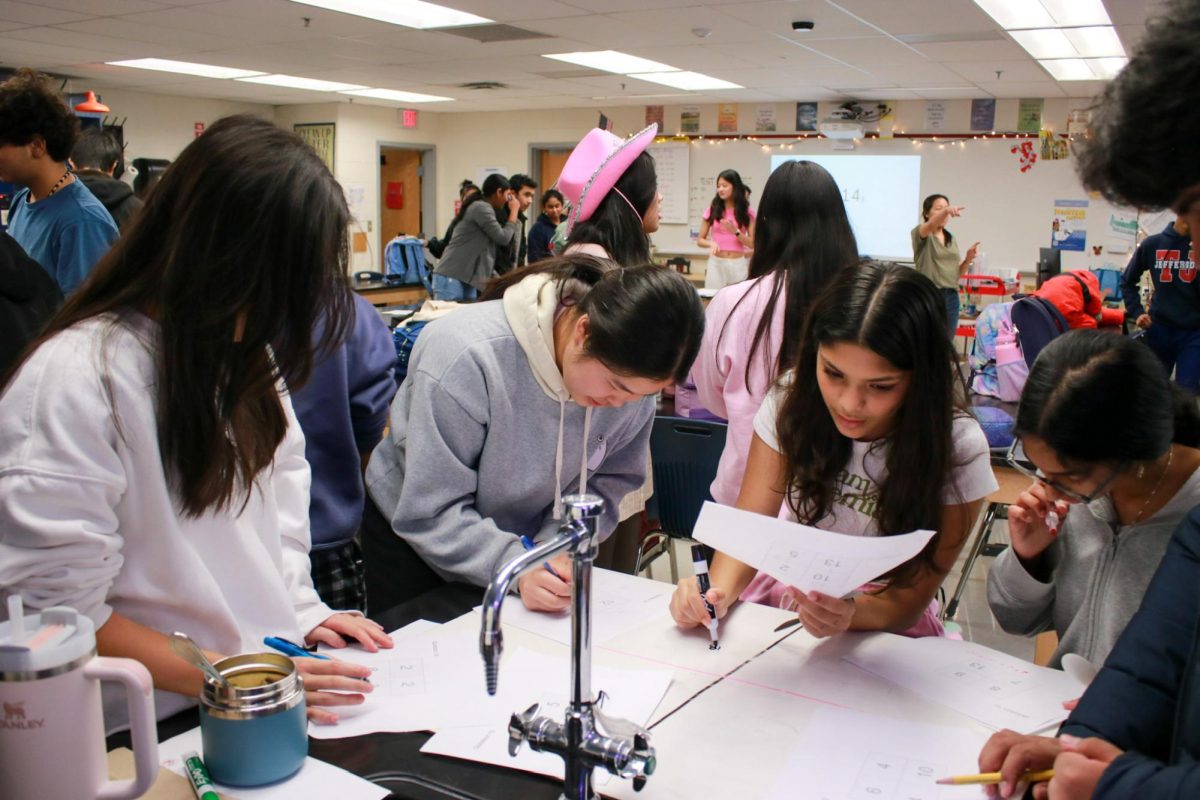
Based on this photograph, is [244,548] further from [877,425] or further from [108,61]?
[108,61]

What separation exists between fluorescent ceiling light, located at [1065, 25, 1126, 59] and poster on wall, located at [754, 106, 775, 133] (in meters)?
4.05

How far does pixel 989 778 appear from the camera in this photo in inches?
41.2

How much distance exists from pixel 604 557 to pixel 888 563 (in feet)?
3.09

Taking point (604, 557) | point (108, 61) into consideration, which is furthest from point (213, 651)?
point (108, 61)

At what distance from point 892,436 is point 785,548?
0.47 meters

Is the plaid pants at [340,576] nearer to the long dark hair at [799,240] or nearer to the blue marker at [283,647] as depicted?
the blue marker at [283,647]

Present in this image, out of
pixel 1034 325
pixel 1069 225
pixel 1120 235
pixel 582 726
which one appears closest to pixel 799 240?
pixel 1034 325

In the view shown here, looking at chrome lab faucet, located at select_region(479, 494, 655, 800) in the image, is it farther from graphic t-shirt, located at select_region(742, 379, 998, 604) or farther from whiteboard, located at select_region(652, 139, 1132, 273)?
whiteboard, located at select_region(652, 139, 1132, 273)

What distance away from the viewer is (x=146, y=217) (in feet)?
3.55

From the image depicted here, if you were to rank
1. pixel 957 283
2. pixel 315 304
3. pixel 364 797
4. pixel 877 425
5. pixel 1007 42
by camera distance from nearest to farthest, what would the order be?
pixel 364 797, pixel 315 304, pixel 877 425, pixel 1007 42, pixel 957 283

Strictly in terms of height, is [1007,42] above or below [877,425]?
above

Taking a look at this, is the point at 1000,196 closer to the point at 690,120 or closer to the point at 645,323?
the point at 690,120

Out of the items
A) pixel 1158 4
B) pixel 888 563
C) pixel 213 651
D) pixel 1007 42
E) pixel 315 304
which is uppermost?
pixel 1007 42

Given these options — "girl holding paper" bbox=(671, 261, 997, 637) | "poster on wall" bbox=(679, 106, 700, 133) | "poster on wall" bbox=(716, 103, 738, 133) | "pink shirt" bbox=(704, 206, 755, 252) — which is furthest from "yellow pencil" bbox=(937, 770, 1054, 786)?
"poster on wall" bbox=(679, 106, 700, 133)
